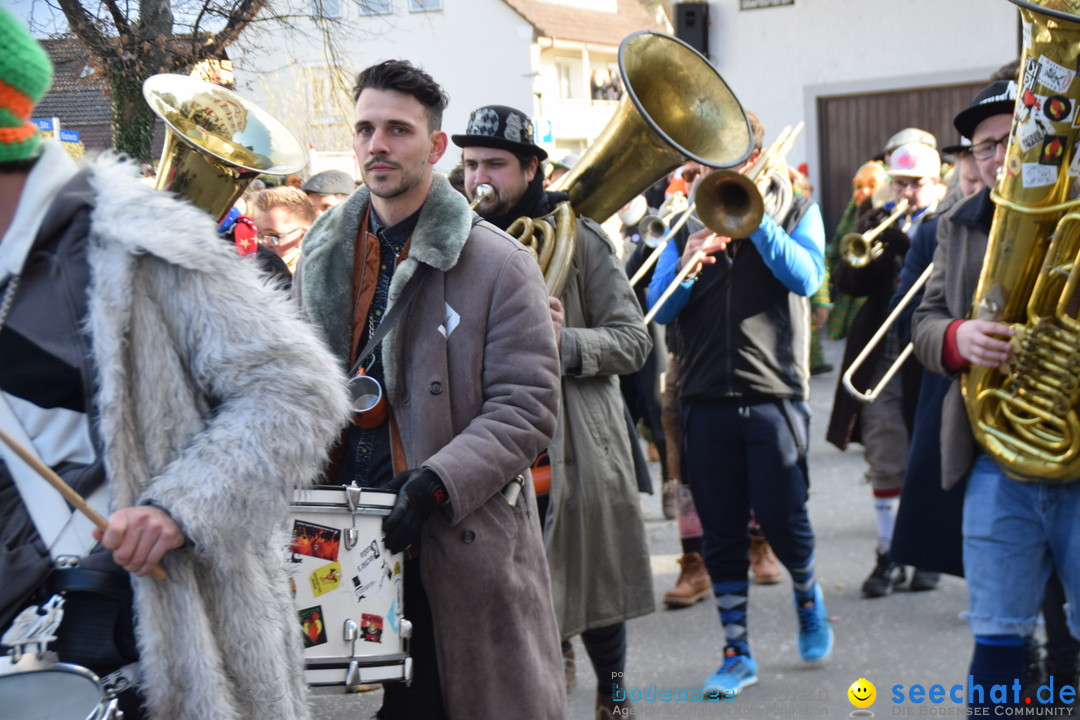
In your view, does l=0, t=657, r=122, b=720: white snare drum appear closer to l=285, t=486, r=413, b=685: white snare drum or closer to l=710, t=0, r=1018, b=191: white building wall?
l=285, t=486, r=413, b=685: white snare drum

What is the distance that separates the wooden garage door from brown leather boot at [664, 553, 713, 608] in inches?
432

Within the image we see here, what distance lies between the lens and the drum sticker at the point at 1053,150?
2.93 meters

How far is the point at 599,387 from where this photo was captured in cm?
391

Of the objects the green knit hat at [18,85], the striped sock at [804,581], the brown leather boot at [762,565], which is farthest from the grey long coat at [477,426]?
the brown leather boot at [762,565]

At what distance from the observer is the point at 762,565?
581 cm

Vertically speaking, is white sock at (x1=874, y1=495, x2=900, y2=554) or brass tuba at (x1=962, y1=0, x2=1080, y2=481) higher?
brass tuba at (x1=962, y1=0, x2=1080, y2=481)

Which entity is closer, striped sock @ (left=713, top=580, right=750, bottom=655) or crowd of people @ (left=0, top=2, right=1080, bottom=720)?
crowd of people @ (left=0, top=2, right=1080, bottom=720)

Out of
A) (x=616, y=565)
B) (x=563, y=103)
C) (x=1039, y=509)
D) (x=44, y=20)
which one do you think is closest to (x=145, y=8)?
(x=44, y=20)

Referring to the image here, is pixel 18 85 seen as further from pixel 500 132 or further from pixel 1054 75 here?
pixel 1054 75

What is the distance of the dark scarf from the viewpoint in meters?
3.92

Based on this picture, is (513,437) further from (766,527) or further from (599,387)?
(766,527)

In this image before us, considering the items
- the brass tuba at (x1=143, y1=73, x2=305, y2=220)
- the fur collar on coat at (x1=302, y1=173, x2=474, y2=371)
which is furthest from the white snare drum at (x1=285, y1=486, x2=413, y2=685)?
the brass tuba at (x1=143, y1=73, x2=305, y2=220)

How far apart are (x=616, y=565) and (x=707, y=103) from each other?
1639 millimetres

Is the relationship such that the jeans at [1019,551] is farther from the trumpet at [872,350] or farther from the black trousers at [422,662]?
the black trousers at [422,662]
